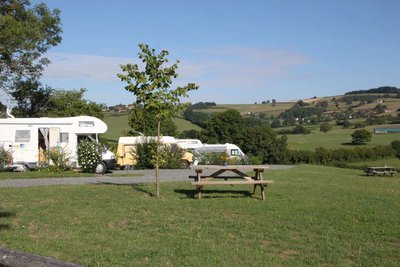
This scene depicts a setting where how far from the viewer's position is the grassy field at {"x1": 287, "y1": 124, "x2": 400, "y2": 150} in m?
56.5

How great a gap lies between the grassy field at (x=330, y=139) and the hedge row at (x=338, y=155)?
328 centimetres

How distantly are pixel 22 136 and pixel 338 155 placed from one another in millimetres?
36574

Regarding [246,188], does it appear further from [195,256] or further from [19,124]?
[19,124]

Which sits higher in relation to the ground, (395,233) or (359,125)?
(359,125)

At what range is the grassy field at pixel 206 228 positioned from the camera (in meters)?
6.22

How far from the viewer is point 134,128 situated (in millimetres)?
45594

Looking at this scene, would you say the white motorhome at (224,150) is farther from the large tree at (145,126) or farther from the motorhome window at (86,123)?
the motorhome window at (86,123)

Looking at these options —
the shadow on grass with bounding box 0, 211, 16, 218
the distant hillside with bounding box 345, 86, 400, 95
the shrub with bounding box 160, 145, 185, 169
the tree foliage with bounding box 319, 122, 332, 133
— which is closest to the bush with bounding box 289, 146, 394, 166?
the tree foliage with bounding box 319, 122, 332, 133

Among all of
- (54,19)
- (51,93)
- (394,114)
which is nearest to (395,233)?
(54,19)

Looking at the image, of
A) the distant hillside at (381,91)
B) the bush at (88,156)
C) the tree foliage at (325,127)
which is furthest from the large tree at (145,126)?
the distant hillside at (381,91)

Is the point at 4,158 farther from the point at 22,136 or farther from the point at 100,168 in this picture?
the point at 100,168

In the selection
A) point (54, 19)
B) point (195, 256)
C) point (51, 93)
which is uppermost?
point (54, 19)

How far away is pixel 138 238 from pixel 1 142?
16.8 metres

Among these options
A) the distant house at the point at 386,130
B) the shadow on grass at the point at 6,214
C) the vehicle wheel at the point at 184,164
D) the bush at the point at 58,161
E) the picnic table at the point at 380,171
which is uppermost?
the distant house at the point at 386,130
